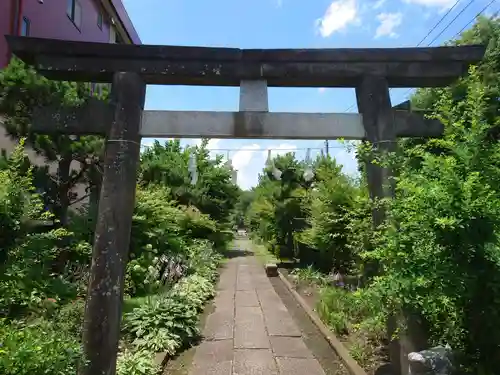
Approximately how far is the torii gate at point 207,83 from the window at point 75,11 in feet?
38.6

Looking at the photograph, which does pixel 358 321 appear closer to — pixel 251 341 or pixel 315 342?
pixel 315 342

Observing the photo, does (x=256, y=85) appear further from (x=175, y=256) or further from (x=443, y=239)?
(x=175, y=256)

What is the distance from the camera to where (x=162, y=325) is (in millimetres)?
6625

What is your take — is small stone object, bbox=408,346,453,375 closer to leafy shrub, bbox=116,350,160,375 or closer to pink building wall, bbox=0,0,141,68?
leafy shrub, bbox=116,350,160,375

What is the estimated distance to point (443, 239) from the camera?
3.34 m

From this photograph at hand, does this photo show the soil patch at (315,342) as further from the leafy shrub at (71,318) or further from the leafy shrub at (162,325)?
the leafy shrub at (71,318)

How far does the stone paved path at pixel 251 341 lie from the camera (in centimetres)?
568

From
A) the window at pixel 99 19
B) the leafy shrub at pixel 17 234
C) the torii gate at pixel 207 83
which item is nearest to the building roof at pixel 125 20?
the window at pixel 99 19

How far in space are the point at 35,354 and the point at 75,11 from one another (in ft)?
51.1

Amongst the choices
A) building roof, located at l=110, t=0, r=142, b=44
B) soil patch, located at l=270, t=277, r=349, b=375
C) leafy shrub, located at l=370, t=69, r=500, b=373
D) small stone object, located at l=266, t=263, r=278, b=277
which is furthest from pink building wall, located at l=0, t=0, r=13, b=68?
leafy shrub, located at l=370, t=69, r=500, b=373

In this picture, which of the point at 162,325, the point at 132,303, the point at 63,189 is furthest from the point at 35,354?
the point at 63,189

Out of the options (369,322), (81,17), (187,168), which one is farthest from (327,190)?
(81,17)

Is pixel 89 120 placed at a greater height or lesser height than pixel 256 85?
lesser

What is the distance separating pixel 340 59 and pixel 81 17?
47.3 ft
